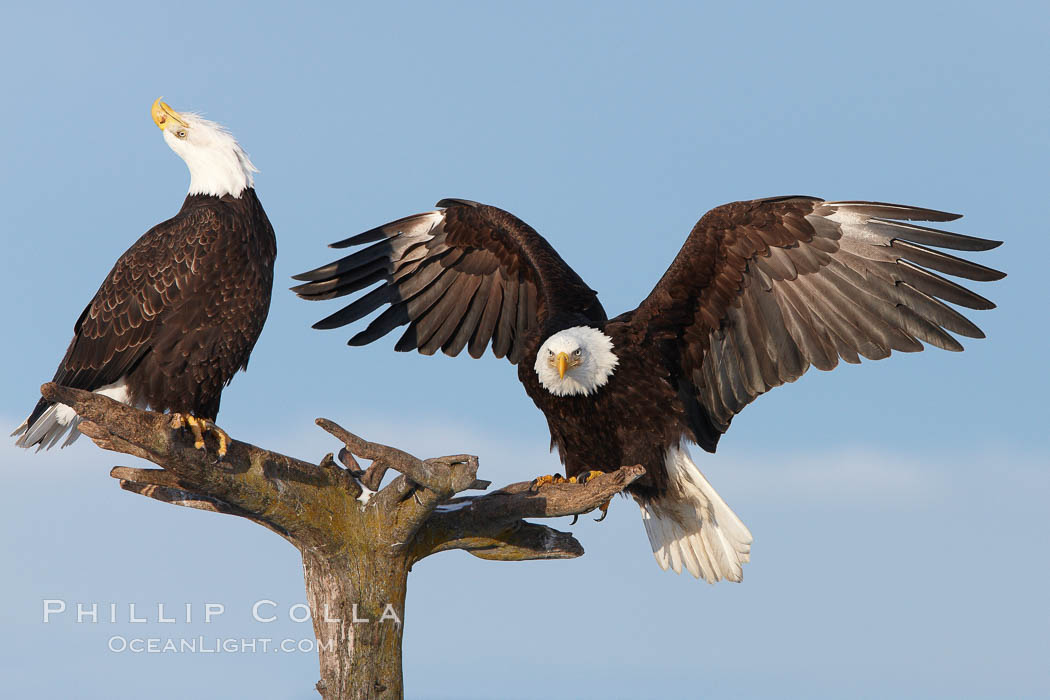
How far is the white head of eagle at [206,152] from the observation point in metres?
5.91

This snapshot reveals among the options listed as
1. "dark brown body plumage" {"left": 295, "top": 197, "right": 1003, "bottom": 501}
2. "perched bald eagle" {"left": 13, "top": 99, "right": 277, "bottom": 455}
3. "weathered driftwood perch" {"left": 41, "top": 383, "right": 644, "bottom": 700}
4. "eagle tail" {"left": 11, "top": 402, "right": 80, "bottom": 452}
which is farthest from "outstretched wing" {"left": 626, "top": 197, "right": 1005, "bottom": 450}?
"eagle tail" {"left": 11, "top": 402, "right": 80, "bottom": 452}

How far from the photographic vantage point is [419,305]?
7484mm

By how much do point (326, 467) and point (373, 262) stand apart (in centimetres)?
210

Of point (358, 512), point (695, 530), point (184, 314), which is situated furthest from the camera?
point (695, 530)

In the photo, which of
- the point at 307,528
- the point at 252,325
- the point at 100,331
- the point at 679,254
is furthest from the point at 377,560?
the point at 679,254

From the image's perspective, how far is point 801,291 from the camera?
6141mm

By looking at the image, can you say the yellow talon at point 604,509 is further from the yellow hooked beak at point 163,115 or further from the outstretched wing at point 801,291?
the yellow hooked beak at point 163,115

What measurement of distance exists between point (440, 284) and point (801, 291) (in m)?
2.53

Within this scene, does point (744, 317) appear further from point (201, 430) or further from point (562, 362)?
point (201, 430)

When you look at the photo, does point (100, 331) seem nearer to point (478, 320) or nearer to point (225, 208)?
point (225, 208)

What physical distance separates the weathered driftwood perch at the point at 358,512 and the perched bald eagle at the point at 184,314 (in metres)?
0.24

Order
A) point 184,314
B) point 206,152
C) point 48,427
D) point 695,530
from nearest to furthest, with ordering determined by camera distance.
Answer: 1. point 184,314
2. point 206,152
3. point 48,427
4. point 695,530

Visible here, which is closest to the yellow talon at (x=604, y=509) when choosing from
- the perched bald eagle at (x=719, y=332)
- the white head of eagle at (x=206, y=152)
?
the perched bald eagle at (x=719, y=332)

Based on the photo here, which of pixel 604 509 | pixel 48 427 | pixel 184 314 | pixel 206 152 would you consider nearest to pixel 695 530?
pixel 604 509
